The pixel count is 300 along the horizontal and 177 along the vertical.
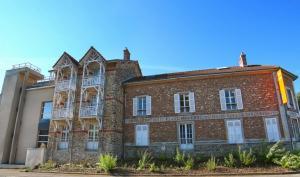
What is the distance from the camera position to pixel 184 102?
18562 millimetres

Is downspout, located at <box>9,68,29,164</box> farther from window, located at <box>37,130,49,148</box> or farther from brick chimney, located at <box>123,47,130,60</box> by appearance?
brick chimney, located at <box>123,47,130,60</box>

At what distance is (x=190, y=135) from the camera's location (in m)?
17.7

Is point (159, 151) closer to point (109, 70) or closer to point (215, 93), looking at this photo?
point (215, 93)

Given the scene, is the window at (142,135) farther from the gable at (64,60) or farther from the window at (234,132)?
the gable at (64,60)

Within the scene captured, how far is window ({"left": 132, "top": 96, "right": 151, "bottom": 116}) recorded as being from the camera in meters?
19.4

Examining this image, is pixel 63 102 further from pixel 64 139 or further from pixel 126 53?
pixel 126 53

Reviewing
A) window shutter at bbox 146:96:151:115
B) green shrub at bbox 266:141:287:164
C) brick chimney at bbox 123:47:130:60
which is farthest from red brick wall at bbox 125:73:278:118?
brick chimney at bbox 123:47:130:60

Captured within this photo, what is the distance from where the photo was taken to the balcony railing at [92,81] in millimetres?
19656

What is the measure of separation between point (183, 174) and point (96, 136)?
8589 millimetres

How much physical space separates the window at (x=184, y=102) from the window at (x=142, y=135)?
3035 millimetres

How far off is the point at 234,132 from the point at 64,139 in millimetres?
14170

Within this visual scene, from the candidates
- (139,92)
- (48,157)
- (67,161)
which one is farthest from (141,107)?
(48,157)

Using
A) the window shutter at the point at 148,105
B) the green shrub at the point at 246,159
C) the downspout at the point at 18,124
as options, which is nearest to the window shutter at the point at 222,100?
the green shrub at the point at 246,159

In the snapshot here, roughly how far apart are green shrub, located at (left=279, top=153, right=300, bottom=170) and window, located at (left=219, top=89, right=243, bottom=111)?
15.7 ft
